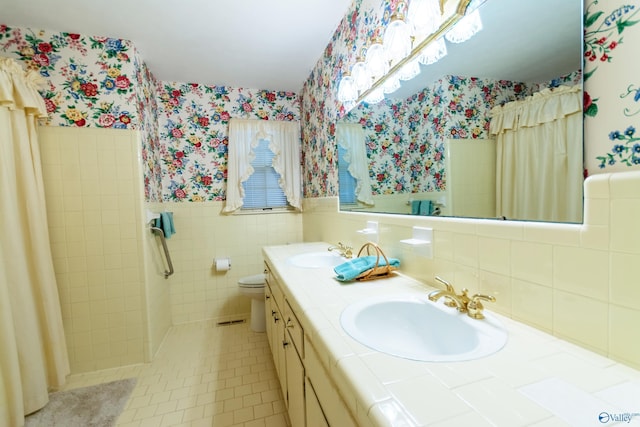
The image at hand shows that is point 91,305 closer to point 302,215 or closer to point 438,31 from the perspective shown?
point 302,215

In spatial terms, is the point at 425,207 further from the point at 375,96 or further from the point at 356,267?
the point at 375,96

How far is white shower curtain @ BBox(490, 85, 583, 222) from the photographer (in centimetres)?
62

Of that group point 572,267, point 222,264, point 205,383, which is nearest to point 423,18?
point 572,267

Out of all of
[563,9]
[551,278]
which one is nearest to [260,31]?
[563,9]

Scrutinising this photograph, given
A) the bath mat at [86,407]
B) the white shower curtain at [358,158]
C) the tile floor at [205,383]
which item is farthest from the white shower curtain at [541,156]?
the bath mat at [86,407]

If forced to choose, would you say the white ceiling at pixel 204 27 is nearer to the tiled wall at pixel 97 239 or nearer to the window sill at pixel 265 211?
the tiled wall at pixel 97 239

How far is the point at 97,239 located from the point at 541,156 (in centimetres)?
252

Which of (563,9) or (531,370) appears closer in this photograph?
(531,370)

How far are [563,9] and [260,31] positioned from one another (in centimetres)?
176

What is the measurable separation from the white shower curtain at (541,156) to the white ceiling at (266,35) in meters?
0.08

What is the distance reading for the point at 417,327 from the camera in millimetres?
868

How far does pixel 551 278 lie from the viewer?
2.08ft

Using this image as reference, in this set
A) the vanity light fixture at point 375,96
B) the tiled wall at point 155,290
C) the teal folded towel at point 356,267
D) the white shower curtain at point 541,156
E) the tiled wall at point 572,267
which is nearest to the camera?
the tiled wall at point 572,267

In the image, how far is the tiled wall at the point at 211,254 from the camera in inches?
102
